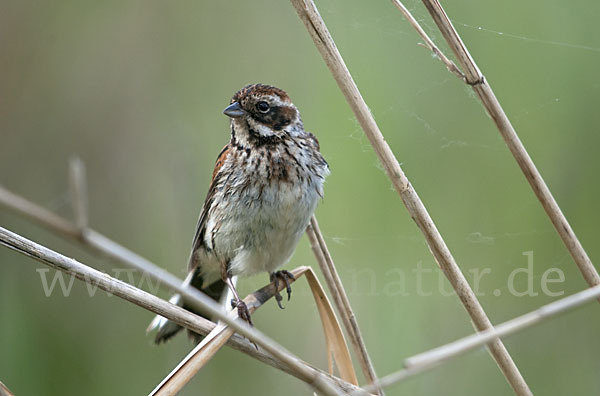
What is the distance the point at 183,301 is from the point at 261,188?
70cm

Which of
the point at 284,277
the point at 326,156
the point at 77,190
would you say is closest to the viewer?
the point at 77,190

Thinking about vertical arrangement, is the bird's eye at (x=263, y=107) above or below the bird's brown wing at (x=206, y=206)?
above

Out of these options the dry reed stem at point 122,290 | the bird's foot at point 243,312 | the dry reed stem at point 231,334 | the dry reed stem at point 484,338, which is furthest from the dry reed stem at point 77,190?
the bird's foot at point 243,312

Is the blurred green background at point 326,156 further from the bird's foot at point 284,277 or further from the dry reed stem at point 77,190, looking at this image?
the dry reed stem at point 77,190

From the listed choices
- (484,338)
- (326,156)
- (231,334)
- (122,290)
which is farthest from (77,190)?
(326,156)

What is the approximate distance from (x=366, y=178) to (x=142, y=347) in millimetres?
1591

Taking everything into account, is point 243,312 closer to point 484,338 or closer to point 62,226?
point 484,338

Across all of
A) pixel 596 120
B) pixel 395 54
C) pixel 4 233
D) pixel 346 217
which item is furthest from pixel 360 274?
pixel 4 233

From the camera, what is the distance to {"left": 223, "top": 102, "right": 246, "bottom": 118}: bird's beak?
299cm

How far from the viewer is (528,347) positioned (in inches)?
138

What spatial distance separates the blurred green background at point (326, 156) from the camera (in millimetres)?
3357

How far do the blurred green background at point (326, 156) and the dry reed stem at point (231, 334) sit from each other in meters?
0.80

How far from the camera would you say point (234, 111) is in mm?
3006

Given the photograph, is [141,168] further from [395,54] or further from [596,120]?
[596,120]
